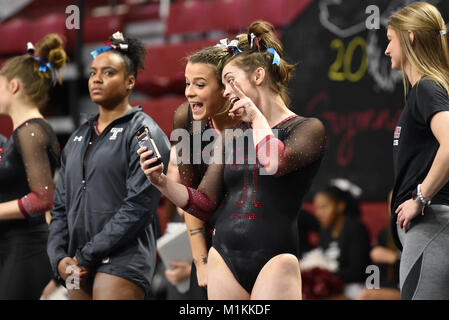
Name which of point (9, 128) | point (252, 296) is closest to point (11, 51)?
point (9, 128)

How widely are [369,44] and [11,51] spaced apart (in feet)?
10.3

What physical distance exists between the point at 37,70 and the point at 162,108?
1003 mm

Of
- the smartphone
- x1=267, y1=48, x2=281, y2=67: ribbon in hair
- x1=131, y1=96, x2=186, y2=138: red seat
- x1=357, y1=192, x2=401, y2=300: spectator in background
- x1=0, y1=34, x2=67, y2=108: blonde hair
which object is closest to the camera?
the smartphone

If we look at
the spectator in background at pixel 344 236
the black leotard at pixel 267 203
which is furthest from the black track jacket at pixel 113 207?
the spectator in background at pixel 344 236

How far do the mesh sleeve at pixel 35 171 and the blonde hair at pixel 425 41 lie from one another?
1.74 m

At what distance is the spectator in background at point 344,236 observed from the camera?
13.4 feet

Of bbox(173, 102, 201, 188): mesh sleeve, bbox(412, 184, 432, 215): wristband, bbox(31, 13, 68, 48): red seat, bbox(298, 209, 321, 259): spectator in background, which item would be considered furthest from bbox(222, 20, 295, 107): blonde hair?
bbox(31, 13, 68, 48): red seat

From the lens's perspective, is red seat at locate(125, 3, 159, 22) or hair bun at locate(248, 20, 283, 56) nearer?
hair bun at locate(248, 20, 283, 56)

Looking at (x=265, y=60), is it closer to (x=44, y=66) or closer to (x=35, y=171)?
(x=35, y=171)

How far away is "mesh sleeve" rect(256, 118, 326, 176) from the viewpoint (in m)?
2.02

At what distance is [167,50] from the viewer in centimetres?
518

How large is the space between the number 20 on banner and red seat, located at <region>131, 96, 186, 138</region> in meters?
1.21

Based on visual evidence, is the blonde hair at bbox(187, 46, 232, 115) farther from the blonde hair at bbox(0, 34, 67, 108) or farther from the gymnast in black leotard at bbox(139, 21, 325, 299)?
the blonde hair at bbox(0, 34, 67, 108)
